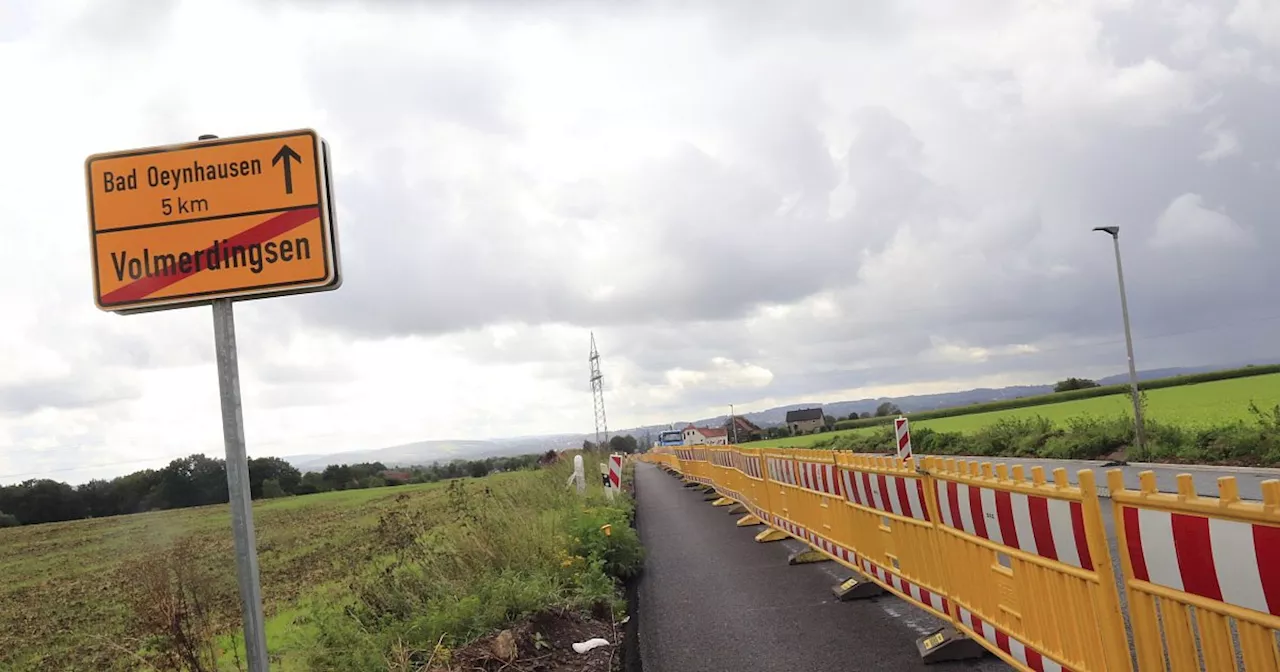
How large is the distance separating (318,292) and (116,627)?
4.77m

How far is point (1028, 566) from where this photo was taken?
4801mm

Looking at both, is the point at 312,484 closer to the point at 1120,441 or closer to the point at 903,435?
the point at 903,435

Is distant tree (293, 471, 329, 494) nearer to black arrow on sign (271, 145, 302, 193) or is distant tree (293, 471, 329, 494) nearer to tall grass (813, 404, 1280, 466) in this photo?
tall grass (813, 404, 1280, 466)

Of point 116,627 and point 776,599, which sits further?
point 776,599

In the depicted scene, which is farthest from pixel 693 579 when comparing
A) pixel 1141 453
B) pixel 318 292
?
pixel 1141 453

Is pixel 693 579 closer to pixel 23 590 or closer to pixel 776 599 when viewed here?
pixel 776 599

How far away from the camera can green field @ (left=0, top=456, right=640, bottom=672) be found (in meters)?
5.85

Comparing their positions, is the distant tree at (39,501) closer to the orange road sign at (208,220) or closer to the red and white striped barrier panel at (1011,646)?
the orange road sign at (208,220)

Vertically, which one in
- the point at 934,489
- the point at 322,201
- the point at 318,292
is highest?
the point at 322,201

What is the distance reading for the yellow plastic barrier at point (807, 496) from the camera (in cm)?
957

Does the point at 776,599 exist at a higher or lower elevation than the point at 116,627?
lower

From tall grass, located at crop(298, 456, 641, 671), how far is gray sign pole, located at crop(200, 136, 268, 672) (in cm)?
205

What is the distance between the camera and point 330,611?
807 centimetres

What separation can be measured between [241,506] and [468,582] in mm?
Result: 5007
